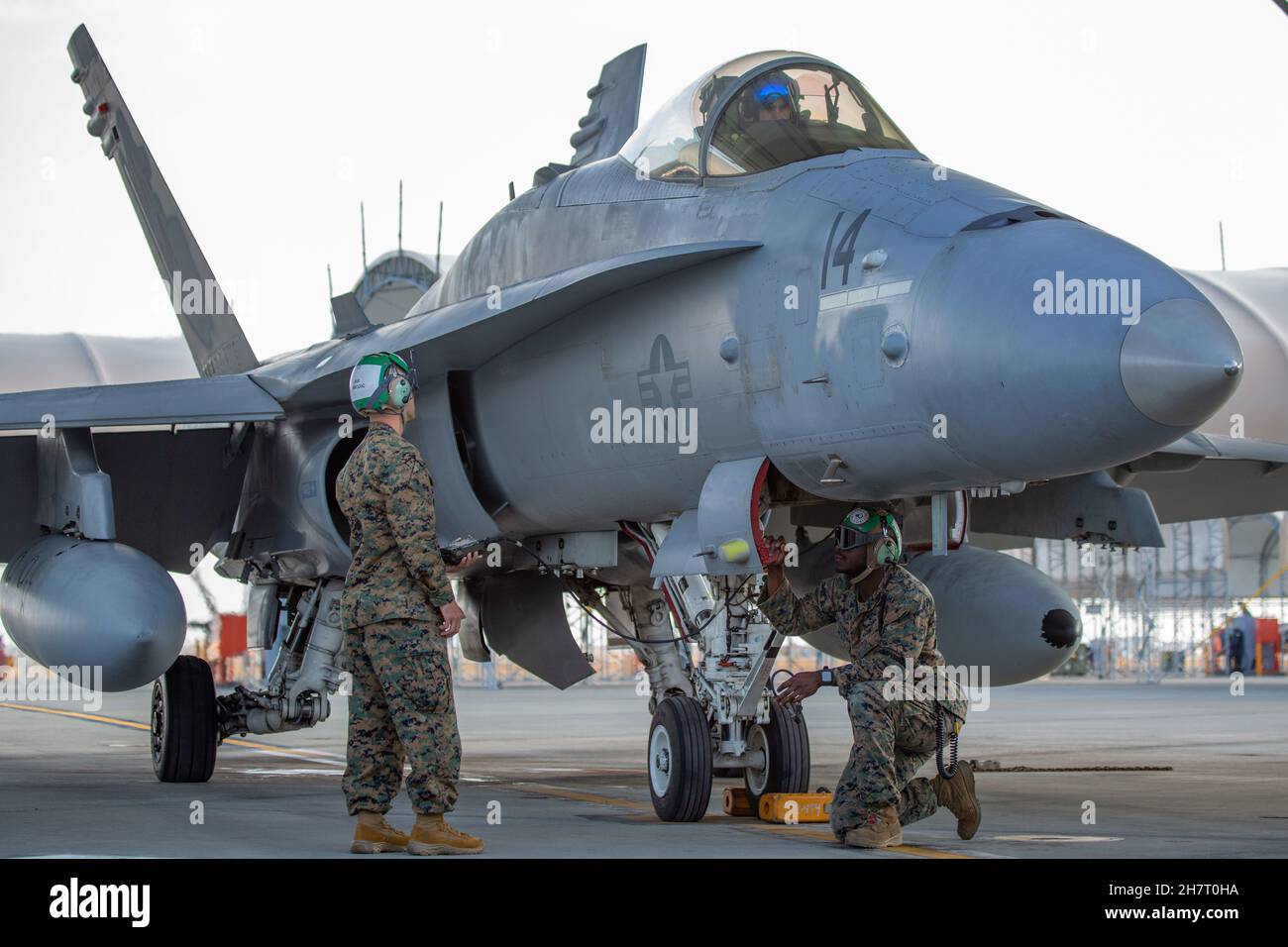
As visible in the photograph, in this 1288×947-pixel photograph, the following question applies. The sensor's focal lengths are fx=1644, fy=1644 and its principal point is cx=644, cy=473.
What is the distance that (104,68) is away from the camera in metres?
14.0

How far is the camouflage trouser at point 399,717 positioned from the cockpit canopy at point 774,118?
2.89 m

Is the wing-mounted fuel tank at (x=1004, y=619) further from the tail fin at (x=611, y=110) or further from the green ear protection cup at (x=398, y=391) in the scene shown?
the green ear protection cup at (x=398, y=391)

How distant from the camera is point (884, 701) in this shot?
6707mm

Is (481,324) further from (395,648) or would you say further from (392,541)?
(395,648)

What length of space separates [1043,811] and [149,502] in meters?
6.50

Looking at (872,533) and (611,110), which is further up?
(611,110)

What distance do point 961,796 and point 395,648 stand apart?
2431 millimetres

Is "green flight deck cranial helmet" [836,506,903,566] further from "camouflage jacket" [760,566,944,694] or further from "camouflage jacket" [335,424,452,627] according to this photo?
"camouflage jacket" [335,424,452,627]

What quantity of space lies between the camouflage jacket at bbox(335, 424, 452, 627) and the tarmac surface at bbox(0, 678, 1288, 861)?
3.14 ft

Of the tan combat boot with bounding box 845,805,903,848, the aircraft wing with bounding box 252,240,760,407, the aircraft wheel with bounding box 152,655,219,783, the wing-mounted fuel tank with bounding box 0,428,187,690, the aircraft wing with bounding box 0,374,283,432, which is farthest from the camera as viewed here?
the aircraft wheel with bounding box 152,655,219,783

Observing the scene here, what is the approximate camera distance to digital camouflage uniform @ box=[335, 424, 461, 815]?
617 centimetres

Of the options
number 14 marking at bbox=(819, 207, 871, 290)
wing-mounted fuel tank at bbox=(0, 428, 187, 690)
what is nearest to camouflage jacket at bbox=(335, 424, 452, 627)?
number 14 marking at bbox=(819, 207, 871, 290)

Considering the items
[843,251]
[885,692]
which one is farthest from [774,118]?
[885,692]

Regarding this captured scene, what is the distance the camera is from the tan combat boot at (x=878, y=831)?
21.5 feet
